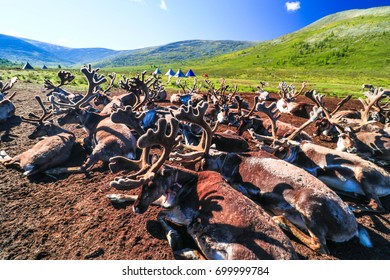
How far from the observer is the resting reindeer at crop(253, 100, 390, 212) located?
632 cm

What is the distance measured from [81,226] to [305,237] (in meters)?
4.65

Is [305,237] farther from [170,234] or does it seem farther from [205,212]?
[170,234]

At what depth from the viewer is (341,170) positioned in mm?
6684

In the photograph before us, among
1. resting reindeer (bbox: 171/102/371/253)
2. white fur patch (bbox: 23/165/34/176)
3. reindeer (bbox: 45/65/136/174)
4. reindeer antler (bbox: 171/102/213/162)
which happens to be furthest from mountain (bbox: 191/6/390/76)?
white fur patch (bbox: 23/165/34/176)

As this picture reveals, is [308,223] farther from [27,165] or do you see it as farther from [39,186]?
[27,165]

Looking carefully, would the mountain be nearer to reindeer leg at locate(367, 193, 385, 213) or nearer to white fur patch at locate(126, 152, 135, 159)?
white fur patch at locate(126, 152, 135, 159)

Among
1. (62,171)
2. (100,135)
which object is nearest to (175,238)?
(62,171)

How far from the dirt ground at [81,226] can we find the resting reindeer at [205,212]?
2.09 feet

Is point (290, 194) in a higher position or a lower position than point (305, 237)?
higher

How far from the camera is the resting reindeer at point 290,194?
475cm

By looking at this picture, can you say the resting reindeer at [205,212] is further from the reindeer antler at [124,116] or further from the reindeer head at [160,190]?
the reindeer antler at [124,116]

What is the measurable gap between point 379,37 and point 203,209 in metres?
132

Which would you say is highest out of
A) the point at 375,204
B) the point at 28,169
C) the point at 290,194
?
the point at 290,194
